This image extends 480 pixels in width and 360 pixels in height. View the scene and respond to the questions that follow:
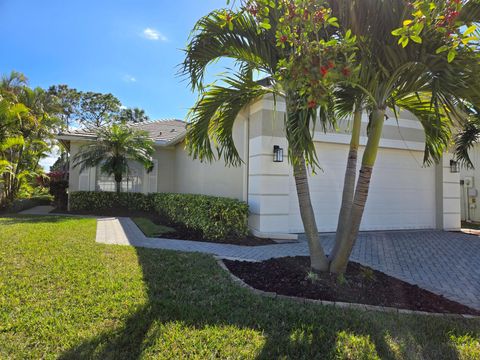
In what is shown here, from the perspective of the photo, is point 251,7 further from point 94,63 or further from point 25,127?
point 25,127

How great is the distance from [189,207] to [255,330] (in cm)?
674

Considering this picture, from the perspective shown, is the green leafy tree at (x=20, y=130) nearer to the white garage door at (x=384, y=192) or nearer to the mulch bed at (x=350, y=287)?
the white garage door at (x=384, y=192)

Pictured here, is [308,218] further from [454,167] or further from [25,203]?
[25,203]

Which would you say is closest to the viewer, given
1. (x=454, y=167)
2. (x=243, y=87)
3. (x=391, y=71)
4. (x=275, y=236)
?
(x=391, y=71)

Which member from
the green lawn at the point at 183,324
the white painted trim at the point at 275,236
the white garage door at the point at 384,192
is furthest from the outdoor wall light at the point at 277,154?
the green lawn at the point at 183,324

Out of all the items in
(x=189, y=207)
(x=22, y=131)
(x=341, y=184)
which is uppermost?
(x=22, y=131)

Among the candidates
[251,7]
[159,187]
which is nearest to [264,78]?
[251,7]

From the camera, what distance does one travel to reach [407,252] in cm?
720

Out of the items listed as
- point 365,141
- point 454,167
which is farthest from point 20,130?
point 454,167

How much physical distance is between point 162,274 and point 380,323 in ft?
10.4

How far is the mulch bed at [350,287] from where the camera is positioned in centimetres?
401

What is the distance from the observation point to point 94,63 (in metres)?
13.9

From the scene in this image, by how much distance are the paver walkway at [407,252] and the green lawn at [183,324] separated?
1.61 m

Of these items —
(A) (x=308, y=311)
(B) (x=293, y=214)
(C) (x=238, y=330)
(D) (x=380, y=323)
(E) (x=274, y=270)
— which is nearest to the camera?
(C) (x=238, y=330)
